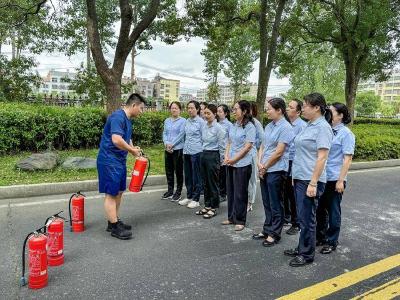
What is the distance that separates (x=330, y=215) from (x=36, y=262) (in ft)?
10.8

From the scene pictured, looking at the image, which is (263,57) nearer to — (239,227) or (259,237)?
(239,227)

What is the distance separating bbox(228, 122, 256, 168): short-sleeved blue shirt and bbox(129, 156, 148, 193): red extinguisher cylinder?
1220 mm

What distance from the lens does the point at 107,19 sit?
17.7 metres

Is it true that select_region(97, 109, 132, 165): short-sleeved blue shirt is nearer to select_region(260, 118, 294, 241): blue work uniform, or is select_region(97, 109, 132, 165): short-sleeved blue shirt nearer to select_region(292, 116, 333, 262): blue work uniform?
select_region(260, 118, 294, 241): blue work uniform

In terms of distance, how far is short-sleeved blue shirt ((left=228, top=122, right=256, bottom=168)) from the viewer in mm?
5027

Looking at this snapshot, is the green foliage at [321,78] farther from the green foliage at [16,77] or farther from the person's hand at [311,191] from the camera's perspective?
the person's hand at [311,191]

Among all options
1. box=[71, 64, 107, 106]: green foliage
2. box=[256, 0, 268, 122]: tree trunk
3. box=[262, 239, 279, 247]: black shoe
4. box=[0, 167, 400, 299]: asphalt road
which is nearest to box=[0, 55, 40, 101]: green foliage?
box=[71, 64, 107, 106]: green foliage

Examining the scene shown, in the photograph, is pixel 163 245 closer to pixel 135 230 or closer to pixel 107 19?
pixel 135 230

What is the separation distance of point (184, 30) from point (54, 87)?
121m

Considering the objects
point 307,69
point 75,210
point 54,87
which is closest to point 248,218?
point 75,210

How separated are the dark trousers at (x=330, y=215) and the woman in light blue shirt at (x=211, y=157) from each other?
172 cm

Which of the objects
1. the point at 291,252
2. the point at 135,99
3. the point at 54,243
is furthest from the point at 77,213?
the point at 291,252

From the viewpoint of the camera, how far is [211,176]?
19.3ft

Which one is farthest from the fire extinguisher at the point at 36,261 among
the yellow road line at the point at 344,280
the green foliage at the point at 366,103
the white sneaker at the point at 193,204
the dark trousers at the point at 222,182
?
the green foliage at the point at 366,103
